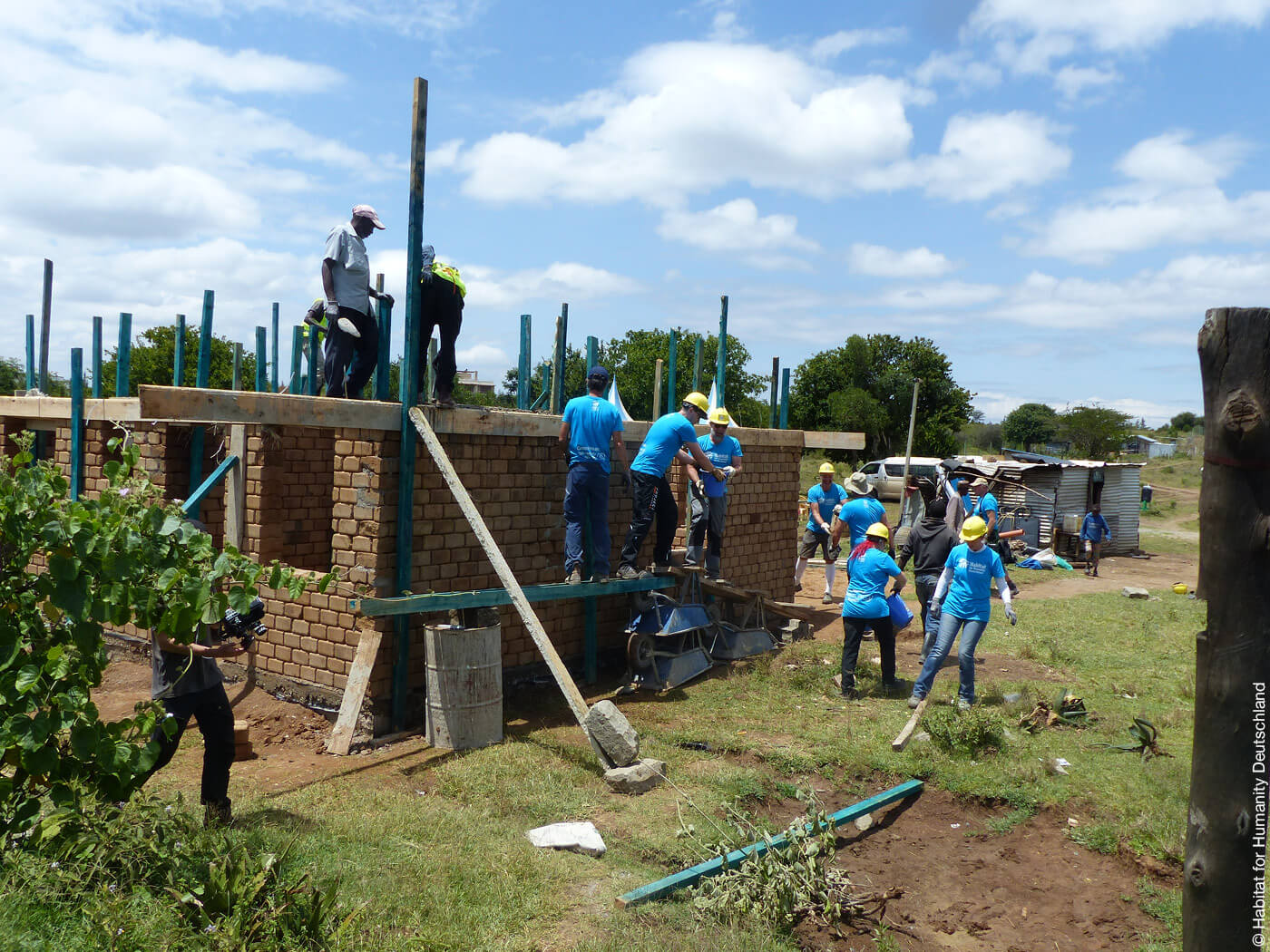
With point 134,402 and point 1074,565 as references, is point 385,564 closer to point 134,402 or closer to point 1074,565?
point 134,402

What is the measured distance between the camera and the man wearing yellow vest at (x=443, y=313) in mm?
7168

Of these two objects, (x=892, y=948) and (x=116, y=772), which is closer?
(x=116, y=772)

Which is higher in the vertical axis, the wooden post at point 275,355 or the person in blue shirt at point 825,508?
the wooden post at point 275,355

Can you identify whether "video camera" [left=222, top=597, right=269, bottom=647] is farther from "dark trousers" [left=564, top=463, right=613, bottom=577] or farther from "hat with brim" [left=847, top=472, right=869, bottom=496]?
"hat with brim" [left=847, top=472, right=869, bottom=496]

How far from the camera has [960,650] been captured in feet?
24.3

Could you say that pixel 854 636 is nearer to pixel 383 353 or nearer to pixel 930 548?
pixel 930 548

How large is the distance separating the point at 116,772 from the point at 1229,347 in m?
4.23

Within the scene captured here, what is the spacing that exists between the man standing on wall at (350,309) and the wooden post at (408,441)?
49cm

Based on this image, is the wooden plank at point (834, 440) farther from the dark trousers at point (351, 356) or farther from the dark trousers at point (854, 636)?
the dark trousers at point (351, 356)

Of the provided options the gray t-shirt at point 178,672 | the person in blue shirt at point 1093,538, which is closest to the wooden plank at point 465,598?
the gray t-shirt at point 178,672

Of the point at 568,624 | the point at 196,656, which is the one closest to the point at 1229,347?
the point at 196,656

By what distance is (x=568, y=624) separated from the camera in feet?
28.1

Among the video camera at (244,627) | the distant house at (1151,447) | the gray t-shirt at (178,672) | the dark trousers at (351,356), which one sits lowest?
the gray t-shirt at (178,672)

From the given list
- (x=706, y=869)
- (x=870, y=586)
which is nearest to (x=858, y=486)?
(x=870, y=586)
